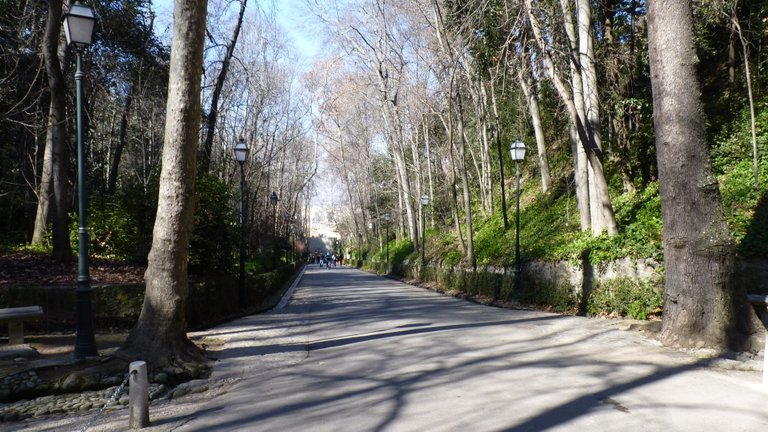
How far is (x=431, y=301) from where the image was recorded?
1688 centimetres

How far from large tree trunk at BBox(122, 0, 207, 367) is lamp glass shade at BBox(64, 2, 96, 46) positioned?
1.33 metres

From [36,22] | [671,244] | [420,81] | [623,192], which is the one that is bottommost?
[671,244]

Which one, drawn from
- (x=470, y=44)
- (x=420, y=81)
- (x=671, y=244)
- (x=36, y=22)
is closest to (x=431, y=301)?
(x=470, y=44)

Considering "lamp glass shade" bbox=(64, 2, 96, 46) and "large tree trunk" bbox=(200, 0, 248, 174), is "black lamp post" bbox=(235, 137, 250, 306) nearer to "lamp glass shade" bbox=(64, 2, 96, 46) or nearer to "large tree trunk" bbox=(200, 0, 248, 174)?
"large tree trunk" bbox=(200, 0, 248, 174)

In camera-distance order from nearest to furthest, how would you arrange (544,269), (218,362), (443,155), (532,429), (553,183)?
(532,429)
(218,362)
(544,269)
(553,183)
(443,155)

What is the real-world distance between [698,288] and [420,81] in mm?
23117

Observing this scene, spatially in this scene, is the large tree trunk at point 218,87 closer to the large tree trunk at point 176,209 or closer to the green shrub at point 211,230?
the green shrub at point 211,230

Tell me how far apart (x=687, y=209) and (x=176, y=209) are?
7207 mm

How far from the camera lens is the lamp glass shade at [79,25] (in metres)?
7.65

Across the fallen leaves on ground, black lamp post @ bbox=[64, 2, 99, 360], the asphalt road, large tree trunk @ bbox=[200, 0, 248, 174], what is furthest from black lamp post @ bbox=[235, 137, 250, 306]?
black lamp post @ bbox=[64, 2, 99, 360]

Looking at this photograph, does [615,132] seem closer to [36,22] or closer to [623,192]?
[623,192]

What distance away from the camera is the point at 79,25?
303 inches

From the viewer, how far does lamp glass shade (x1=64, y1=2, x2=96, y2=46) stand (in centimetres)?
765

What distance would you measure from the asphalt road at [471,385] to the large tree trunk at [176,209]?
0.97 meters
